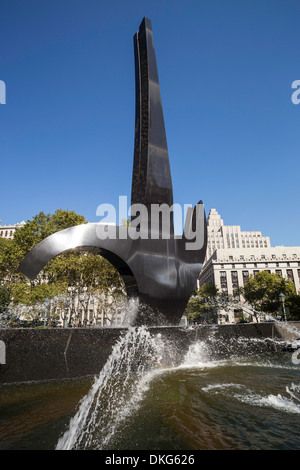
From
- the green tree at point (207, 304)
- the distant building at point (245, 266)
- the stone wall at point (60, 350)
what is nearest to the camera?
the stone wall at point (60, 350)

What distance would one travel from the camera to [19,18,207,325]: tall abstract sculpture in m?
6.68

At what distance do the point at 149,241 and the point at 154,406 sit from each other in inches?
175

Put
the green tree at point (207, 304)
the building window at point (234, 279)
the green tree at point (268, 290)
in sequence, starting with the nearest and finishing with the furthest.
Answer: the green tree at point (268, 290) → the green tree at point (207, 304) → the building window at point (234, 279)

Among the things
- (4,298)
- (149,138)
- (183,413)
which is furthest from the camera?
(4,298)

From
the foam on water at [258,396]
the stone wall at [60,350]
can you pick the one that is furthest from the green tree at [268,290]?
the foam on water at [258,396]

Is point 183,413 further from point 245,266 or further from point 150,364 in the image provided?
point 245,266

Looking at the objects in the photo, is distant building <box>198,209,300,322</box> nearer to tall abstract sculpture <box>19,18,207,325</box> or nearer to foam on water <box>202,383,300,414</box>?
tall abstract sculpture <box>19,18,207,325</box>

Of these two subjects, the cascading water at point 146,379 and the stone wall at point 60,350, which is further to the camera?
the stone wall at point 60,350

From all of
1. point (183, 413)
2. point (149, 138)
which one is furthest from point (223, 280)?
point (183, 413)

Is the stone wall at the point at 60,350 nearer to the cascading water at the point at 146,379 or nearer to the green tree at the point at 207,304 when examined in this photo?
the cascading water at the point at 146,379

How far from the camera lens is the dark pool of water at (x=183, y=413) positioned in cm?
273

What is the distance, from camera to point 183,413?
348cm

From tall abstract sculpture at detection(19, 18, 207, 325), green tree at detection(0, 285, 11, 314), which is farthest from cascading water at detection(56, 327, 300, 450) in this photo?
green tree at detection(0, 285, 11, 314)
